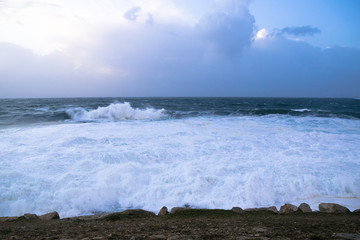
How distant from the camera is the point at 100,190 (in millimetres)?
4621

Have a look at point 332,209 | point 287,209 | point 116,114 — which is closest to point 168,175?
point 287,209

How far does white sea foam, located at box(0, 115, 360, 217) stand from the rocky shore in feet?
2.57

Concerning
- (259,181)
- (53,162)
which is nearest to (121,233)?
(259,181)

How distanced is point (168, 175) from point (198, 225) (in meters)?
2.69

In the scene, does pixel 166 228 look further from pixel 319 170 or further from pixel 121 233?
pixel 319 170

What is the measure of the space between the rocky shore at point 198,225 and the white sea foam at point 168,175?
30.9 inches

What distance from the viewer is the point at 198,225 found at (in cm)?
286

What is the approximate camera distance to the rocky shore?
2.44m

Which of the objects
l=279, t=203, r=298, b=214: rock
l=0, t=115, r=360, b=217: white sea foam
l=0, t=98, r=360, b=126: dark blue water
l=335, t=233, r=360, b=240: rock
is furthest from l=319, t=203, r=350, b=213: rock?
l=0, t=98, r=360, b=126: dark blue water

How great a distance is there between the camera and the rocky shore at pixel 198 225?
244cm

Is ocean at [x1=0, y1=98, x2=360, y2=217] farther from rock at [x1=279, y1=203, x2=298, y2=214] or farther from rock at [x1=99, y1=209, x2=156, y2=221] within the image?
rock at [x1=279, y1=203, x2=298, y2=214]

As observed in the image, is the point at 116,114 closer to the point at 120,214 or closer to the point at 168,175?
the point at 168,175

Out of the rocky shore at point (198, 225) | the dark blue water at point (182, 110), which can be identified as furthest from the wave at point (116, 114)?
the rocky shore at point (198, 225)

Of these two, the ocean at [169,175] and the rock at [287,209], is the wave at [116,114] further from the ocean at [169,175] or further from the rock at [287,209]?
the rock at [287,209]
